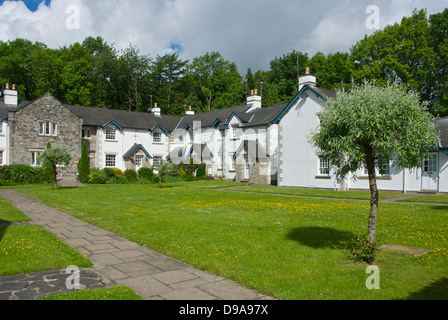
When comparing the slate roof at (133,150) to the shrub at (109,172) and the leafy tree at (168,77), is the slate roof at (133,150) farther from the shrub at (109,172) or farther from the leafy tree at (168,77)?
the leafy tree at (168,77)

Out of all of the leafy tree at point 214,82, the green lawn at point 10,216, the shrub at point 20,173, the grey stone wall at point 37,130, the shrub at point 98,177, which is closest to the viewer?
the green lawn at point 10,216

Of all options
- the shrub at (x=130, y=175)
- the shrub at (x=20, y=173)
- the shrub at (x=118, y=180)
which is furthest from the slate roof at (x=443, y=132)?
the shrub at (x=20, y=173)

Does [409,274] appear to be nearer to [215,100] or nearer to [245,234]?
[245,234]

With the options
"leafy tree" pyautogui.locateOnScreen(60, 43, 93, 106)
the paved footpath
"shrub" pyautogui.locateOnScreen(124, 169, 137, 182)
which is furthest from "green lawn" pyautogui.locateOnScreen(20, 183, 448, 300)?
"leafy tree" pyautogui.locateOnScreen(60, 43, 93, 106)

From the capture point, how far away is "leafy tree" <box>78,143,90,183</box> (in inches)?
1348

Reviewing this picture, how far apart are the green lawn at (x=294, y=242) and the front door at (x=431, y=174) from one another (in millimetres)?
9568

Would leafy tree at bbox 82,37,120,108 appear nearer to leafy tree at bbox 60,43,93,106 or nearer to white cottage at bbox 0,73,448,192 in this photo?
leafy tree at bbox 60,43,93,106

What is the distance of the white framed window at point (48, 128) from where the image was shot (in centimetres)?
3503

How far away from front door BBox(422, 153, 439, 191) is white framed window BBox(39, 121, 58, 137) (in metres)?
34.2

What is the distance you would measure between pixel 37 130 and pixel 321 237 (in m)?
33.7

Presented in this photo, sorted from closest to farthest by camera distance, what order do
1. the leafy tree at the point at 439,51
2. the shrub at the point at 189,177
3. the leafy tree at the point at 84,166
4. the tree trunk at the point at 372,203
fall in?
the tree trunk at the point at 372,203
the leafy tree at the point at 84,166
the shrub at the point at 189,177
the leafy tree at the point at 439,51
